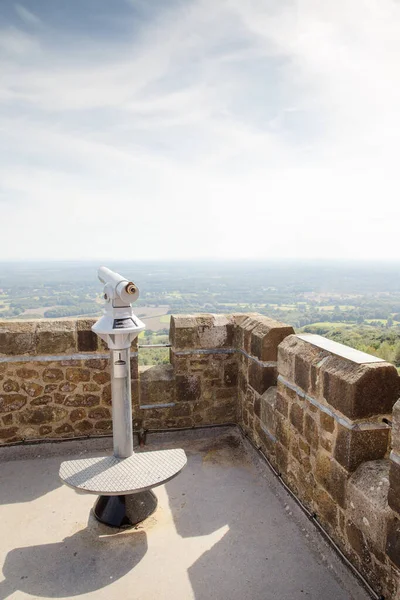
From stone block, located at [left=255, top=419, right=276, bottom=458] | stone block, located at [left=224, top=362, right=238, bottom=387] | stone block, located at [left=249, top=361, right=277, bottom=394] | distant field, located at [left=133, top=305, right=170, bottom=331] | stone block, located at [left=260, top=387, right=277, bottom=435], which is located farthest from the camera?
distant field, located at [left=133, top=305, right=170, bottom=331]

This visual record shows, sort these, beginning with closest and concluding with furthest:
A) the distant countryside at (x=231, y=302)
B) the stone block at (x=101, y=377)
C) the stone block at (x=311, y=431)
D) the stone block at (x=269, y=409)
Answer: the stone block at (x=311, y=431) → the stone block at (x=269, y=409) → the stone block at (x=101, y=377) → the distant countryside at (x=231, y=302)

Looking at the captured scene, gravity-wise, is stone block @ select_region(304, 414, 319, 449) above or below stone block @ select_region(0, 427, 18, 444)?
above

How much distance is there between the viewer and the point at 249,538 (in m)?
3.43

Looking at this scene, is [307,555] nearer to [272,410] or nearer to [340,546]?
[340,546]

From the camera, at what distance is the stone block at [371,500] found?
8.36 ft

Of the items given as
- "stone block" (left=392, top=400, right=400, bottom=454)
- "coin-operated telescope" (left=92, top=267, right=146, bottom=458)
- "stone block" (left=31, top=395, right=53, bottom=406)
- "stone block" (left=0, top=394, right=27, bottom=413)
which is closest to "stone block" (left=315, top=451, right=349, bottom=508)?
"stone block" (left=392, top=400, right=400, bottom=454)

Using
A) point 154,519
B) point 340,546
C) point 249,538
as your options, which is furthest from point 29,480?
point 340,546

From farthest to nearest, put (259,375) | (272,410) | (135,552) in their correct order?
1. (259,375)
2. (272,410)
3. (135,552)

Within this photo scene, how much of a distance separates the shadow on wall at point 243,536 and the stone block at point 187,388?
2.66 ft

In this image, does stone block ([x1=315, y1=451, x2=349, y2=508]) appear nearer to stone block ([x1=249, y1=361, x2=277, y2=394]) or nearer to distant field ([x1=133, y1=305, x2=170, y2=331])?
stone block ([x1=249, y1=361, x2=277, y2=394])

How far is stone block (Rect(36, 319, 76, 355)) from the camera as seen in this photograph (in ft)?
15.9

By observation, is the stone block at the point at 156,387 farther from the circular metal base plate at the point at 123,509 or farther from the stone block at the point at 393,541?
the stone block at the point at 393,541

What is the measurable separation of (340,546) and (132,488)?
Answer: 5.36 feet

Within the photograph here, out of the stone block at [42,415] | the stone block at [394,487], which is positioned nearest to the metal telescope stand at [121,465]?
the stone block at [42,415]
